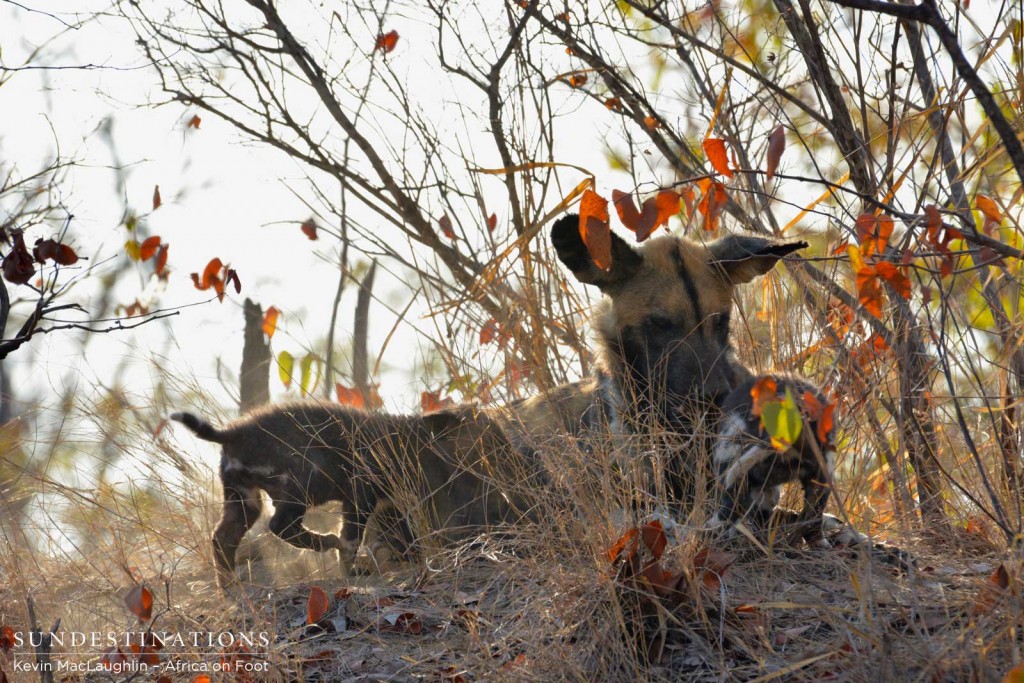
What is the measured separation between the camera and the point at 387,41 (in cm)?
630

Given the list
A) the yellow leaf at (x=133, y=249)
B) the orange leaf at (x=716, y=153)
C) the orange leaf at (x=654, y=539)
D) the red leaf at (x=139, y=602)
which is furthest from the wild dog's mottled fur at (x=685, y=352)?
the yellow leaf at (x=133, y=249)

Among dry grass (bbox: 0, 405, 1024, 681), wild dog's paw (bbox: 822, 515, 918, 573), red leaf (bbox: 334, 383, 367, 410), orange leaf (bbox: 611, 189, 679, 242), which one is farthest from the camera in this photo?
red leaf (bbox: 334, 383, 367, 410)

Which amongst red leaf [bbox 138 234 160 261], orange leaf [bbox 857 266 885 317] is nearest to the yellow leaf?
red leaf [bbox 138 234 160 261]

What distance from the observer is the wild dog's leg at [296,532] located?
522cm

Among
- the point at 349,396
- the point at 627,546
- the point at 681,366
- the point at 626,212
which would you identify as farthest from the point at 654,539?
the point at 349,396

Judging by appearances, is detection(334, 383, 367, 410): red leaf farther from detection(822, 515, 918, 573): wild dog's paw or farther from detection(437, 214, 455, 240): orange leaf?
detection(822, 515, 918, 573): wild dog's paw

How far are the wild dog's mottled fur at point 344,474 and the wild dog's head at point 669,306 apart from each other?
29.4 inches

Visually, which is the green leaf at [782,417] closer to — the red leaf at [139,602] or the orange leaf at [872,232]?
the orange leaf at [872,232]

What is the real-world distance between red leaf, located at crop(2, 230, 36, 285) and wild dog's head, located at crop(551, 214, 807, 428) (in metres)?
2.29

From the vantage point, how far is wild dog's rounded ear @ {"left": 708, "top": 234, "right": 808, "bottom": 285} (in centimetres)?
535

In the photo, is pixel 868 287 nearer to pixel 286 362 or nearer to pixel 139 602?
pixel 139 602

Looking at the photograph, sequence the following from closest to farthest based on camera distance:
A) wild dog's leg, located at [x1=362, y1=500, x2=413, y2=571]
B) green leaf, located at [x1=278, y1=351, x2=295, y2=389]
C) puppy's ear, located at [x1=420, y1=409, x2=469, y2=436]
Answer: wild dog's leg, located at [x1=362, y1=500, x2=413, y2=571] < puppy's ear, located at [x1=420, y1=409, x2=469, y2=436] < green leaf, located at [x1=278, y1=351, x2=295, y2=389]

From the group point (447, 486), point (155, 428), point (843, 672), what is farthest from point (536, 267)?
point (843, 672)

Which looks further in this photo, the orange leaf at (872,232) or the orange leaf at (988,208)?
the orange leaf at (988,208)
